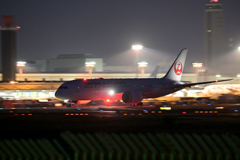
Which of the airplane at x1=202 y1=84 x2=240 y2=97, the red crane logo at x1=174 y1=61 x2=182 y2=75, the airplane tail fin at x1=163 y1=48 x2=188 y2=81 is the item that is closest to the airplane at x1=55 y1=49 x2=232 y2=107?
the airplane tail fin at x1=163 y1=48 x2=188 y2=81

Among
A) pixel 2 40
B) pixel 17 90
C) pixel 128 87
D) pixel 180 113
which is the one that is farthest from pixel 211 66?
pixel 180 113

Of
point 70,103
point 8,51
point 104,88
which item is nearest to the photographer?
point 70,103

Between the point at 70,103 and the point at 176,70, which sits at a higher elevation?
the point at 176,70

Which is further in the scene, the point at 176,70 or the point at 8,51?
the point at 8,51

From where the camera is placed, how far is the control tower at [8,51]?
465 feet

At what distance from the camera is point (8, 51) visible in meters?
143

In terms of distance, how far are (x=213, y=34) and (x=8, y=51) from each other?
102 metres

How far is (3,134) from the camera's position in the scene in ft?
74.9

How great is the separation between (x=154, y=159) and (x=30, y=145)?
191 inches

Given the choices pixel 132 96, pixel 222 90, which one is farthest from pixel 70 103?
pixel 222 90

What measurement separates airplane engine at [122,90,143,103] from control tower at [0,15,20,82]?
95.5 meters

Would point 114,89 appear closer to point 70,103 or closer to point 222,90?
point 70,103

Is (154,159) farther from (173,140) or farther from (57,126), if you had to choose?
(57,126)

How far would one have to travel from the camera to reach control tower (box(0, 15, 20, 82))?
142m
